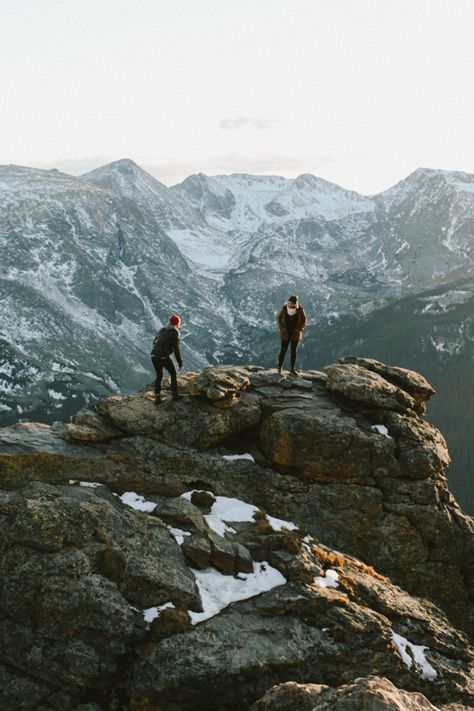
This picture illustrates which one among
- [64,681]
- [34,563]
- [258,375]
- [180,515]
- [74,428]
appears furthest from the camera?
[258,375]

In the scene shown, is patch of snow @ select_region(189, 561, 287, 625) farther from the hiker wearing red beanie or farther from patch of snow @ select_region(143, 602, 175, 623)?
the hiker wearing red beanie

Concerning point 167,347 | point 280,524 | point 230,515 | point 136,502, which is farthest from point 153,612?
point 167,347

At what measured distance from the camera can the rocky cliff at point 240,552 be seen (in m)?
19.1

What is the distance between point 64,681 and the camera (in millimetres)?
18578

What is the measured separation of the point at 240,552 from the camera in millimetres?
23781

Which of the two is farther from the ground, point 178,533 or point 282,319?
point 282,319

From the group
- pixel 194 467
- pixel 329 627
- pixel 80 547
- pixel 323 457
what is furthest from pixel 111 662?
pixel 323 457

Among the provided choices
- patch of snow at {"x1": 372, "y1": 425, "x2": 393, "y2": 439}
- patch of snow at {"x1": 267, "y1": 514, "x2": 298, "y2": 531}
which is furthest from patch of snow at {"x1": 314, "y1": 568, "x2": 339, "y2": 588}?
patch of snow at {"x1": 372, "y1": 425, "x2": 393, "y2": 439}

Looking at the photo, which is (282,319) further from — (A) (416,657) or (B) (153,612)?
(B) (153,612)

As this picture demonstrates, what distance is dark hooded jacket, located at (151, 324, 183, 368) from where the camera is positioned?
30.9 meters

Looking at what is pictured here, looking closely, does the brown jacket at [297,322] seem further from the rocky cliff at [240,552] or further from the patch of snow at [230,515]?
the patch of snow at [230,515]

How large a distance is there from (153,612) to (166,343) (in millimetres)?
13963

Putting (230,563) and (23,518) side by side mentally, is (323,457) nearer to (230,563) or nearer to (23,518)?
(230,563)

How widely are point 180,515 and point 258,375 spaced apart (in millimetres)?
Answer: 12504
